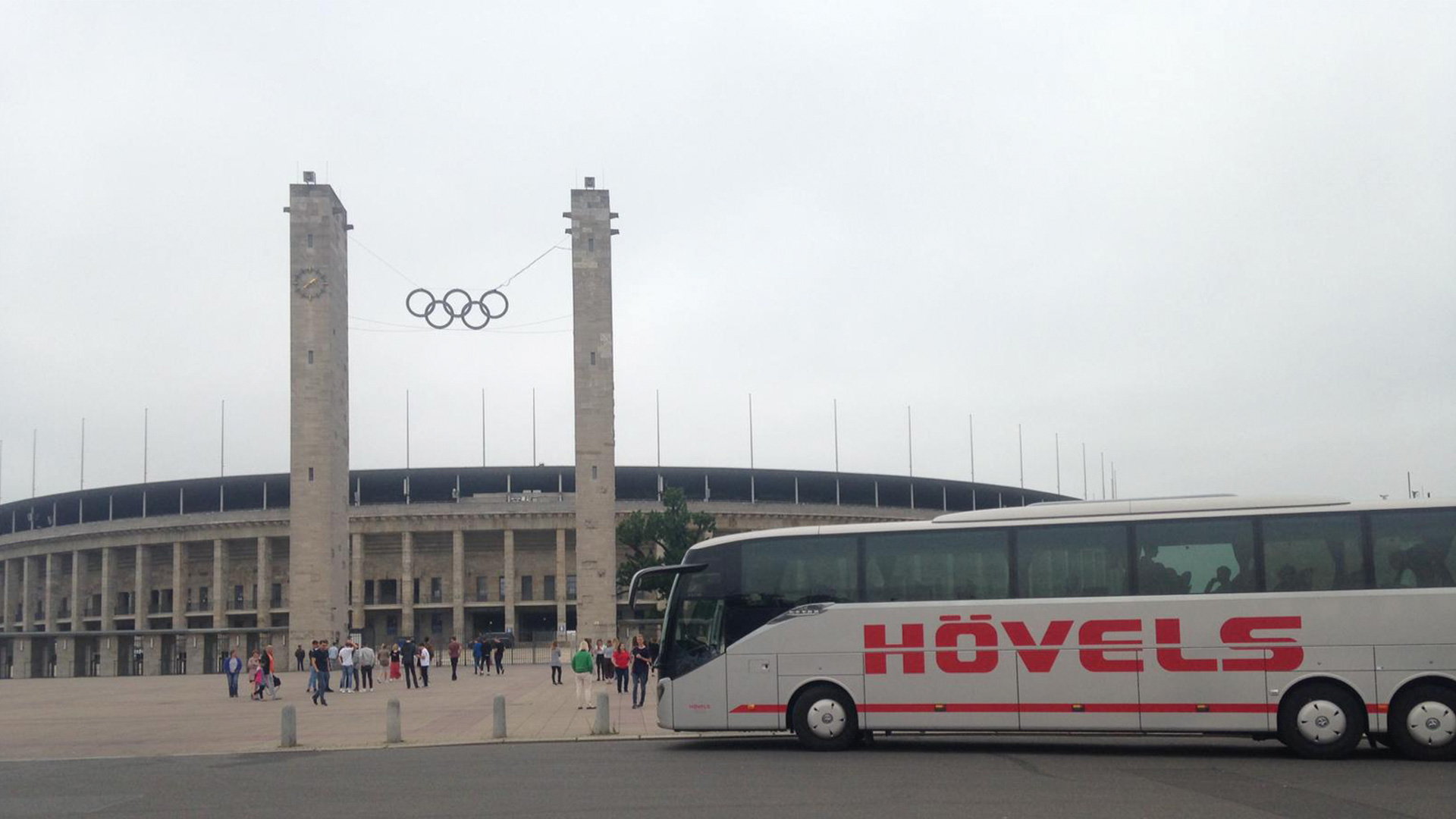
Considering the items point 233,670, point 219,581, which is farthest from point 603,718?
point 219,581

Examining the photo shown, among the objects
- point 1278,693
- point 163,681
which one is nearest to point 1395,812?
point 1278,693

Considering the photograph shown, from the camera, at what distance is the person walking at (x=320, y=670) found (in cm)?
3209

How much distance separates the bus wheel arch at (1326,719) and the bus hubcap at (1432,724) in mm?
539

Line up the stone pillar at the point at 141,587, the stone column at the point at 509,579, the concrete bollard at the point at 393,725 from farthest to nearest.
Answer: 1. the stone pillar at the point at 141,587
2. the stone column at the point at 509,579
3. the concrete bollard at the point at 393,725

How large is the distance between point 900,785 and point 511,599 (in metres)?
68.3

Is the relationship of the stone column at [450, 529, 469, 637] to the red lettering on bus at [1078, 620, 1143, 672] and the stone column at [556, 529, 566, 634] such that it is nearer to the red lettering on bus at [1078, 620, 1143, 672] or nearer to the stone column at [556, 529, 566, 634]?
the stone column at [556, 529, 566, 634]

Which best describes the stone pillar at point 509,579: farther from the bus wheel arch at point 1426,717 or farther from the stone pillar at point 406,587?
the bus wheel arch at point 1426,717

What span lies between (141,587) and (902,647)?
74.8m

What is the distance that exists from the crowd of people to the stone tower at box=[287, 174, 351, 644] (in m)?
3.86

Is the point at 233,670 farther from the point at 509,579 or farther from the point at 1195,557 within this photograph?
the point at 509,579

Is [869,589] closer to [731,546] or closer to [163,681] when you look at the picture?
[731,546]

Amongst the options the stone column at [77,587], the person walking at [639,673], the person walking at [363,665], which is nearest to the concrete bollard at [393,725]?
the person walking at [639,673]

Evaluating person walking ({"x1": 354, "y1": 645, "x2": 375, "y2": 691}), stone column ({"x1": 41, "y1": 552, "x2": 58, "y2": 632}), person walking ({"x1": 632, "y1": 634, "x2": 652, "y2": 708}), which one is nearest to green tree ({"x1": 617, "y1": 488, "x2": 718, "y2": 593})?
person walking ({"x1": 354, "y1": 645, "x2": 375, "y2": 691})

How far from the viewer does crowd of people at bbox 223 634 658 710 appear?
2748 centimetres
